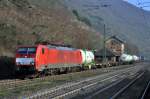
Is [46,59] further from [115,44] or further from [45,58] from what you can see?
[115,44]

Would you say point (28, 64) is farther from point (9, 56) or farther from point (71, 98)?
point (71, 98)

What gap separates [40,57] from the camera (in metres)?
43.1

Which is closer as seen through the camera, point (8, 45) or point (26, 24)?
point (8, 45)

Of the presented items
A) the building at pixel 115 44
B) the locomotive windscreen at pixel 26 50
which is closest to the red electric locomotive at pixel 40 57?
the locomotive windscreen at pixel 26 50

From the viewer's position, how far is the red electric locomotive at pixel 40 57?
41469 mm

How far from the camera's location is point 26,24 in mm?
75062

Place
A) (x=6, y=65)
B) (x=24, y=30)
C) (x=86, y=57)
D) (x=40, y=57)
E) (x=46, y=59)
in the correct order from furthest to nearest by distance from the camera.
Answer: (x=86, y=57)
(x=24, y=30)
(x=6, y=65)
(x=46, y=59)
(x=40, y=57)

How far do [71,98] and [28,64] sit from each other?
1580 cm

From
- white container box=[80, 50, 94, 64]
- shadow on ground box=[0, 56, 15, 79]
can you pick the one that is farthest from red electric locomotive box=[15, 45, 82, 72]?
white container box=[80, 50, 94, 64]

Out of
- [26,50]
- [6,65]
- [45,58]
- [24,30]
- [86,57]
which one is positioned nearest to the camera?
[26,50]

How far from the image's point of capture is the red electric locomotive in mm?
41469

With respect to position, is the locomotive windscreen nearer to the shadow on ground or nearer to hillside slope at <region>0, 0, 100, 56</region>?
the shadow on ground

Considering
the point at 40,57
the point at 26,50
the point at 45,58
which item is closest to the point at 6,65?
the point at 45,58

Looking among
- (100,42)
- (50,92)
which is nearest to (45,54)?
(50,92)
